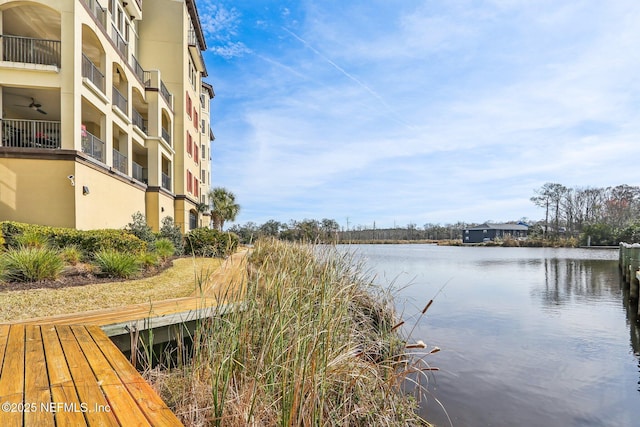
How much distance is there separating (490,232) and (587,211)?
15571mm

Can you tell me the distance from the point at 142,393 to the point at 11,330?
2289mm

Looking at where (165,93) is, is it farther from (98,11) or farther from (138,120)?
(98,11)

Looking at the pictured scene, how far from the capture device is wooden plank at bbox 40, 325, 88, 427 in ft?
5.49

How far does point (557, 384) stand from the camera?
4461 millimetres

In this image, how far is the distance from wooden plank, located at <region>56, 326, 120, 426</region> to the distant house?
61.2 m

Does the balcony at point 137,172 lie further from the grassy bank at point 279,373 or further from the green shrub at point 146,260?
the grassy bank at point 279,373

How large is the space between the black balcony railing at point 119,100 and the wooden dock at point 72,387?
11.5 m

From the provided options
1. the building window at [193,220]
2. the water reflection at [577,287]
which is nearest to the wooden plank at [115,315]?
the water reflection at [577,287]


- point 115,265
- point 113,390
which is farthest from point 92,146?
point 113,390

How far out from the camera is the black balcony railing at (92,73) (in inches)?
393

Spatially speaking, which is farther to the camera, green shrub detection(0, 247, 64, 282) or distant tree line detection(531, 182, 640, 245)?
distant tree line detection(531, 182, 640, 245)

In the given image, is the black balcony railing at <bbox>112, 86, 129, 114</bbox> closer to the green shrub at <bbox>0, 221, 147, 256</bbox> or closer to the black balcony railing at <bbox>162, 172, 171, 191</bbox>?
the black balcony railing at <bbox>162, 172, 171, 191</bbox>

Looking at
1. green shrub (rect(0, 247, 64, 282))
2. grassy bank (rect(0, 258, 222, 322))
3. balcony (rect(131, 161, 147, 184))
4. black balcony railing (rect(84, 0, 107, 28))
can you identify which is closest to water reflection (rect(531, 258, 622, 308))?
grassy bank (rect(0, 258, 222, 322))

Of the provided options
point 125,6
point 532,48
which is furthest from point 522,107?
point 125,6
